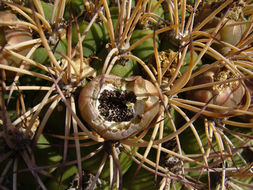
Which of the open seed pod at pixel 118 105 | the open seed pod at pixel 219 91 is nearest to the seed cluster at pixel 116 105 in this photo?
the open seed pod at pixel 118 105

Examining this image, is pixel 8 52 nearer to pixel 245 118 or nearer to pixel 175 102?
pixel 175 102

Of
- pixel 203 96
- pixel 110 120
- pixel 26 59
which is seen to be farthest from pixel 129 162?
pixel 26 59

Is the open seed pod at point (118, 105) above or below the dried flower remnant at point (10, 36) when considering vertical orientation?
below

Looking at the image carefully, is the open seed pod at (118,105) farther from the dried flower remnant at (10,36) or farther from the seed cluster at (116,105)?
the dried flower remnant at (10,36)

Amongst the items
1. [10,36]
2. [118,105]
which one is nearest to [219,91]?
[118,105]

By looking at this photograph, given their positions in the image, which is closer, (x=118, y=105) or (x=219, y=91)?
(x=118, y=105)

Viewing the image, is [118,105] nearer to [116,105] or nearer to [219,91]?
[116,105]

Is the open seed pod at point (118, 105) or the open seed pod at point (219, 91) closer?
the open seed pod at point (118, 105)

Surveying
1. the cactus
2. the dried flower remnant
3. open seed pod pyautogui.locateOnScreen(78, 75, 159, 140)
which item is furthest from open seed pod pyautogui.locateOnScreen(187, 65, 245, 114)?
the dried flower remnant
